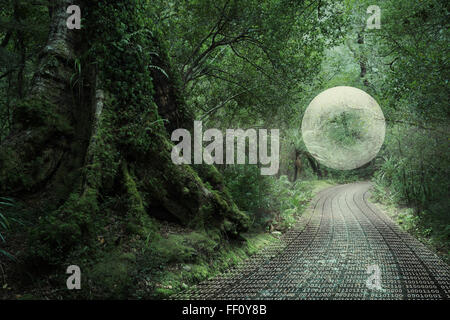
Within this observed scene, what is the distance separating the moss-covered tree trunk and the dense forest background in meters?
0.02

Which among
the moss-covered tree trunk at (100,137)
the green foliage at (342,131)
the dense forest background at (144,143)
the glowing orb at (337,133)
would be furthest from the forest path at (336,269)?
the green foliage at (342,131)

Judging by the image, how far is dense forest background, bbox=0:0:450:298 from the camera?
13.1 feet

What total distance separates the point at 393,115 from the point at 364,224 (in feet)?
12.8

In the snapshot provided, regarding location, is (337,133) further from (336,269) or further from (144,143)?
(144,143)

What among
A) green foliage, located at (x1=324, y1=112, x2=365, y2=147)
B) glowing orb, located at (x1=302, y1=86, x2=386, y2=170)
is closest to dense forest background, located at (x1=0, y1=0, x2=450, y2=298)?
glowing orb, located at (x1=302, y1=86, x2=386, y2=170)

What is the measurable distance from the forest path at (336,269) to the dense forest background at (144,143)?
520 mm

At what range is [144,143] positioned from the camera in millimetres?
5457

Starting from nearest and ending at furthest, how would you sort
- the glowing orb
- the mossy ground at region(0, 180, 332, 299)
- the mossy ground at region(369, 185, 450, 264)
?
the mossy ground at region(0, 180, 332, 299) → the mossy ground at region(369, 185, 450, 264) → the glowing orb

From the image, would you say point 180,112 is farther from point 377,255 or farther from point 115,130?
point 377,255

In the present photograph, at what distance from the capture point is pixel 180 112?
6.92 meters

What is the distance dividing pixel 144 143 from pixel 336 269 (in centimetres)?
416

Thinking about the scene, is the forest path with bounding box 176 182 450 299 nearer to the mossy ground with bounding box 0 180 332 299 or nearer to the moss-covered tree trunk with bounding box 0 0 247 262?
the mossy ground with bounding box 0 180 332 299

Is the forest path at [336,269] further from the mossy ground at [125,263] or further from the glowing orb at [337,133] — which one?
the glowing orb at [337,133]

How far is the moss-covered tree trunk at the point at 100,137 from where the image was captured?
4.54 m
